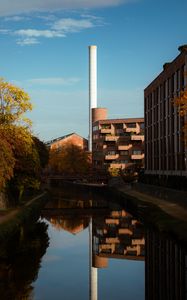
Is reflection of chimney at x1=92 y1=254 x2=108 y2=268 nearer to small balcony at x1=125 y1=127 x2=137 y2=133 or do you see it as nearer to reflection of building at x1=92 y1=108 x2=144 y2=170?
reflection of building at x1=92 y1=108 x2=144 y2=170

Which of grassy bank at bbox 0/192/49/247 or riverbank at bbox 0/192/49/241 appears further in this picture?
riverbank at bbox 0/192/49/241

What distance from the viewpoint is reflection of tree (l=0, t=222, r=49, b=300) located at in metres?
24.7

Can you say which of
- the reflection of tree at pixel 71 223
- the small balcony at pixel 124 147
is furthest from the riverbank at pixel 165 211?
the small balcony at pixel 124 147

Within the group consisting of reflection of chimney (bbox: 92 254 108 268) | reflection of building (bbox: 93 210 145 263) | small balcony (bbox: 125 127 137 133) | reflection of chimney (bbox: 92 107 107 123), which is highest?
reflection of chimney (bbox: 92 107 107 123)

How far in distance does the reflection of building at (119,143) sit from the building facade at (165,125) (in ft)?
129

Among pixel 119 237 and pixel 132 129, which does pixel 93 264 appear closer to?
pixel 119 237

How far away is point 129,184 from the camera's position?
109 meters

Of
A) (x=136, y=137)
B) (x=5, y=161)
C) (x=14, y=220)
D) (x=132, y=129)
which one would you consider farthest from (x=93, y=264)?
(x=132, y=129)

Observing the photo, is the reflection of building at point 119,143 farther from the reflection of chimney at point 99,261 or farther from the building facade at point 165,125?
the reflection of chimney at point 99,261

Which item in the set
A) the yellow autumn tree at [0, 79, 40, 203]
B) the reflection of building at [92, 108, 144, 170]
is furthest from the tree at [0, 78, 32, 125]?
the reflection of building at [92, 108, 144, 170]

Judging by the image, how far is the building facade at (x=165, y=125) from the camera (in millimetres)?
72438

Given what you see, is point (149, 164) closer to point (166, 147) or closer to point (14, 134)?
point (166, 147)

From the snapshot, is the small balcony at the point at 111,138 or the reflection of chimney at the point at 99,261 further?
the small balcony at the point at 111,138

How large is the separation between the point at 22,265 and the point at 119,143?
115 metres
